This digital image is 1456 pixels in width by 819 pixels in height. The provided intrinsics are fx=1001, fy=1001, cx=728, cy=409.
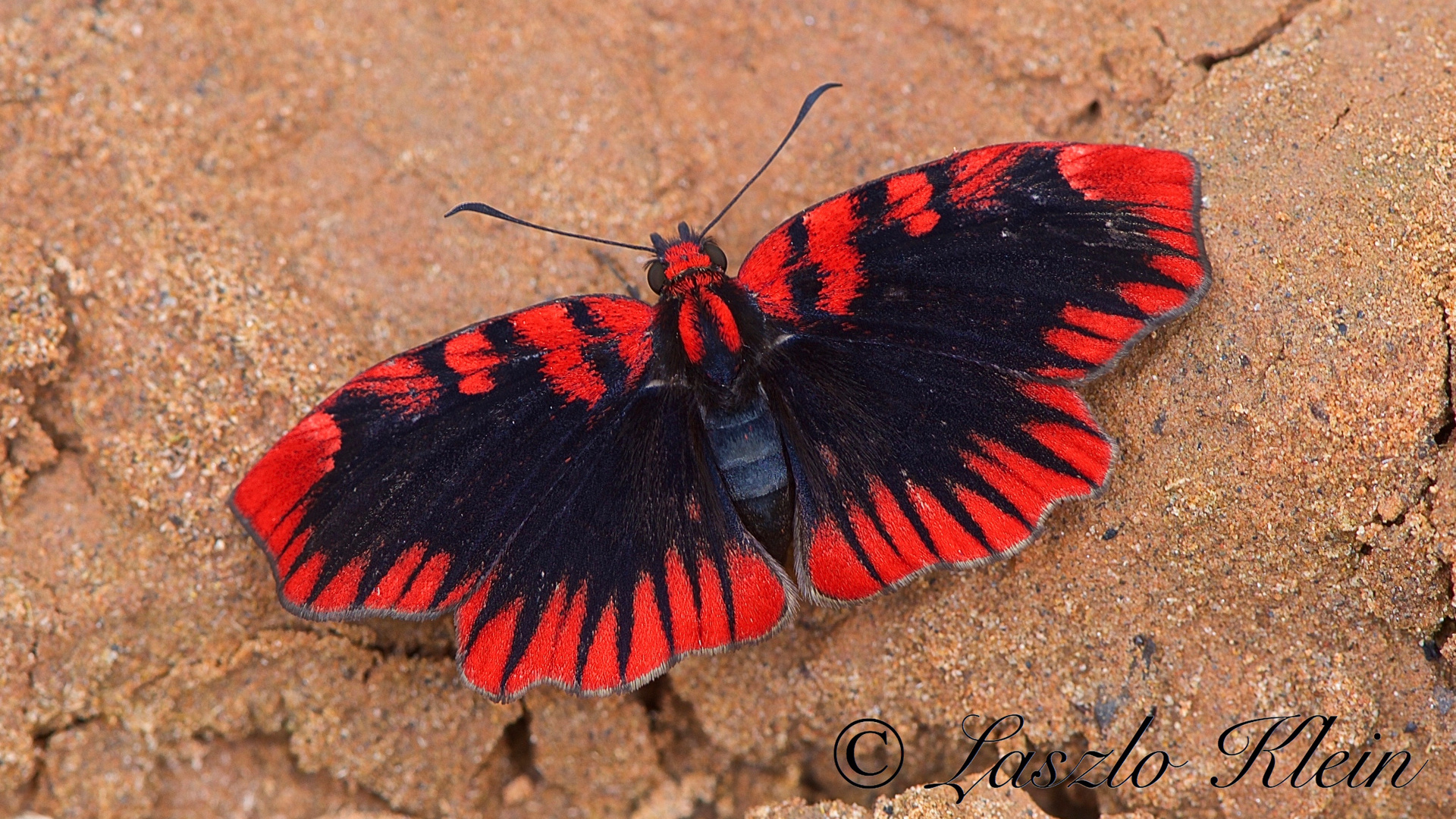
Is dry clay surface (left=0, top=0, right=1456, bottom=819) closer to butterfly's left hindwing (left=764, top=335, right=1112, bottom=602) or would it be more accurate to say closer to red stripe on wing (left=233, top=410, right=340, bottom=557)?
butterfly's left hindwing (left=764, top=335, right=1112, bottom=602)

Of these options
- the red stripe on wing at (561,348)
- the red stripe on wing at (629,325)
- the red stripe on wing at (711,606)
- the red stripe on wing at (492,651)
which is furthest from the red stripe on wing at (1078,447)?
the red stripe on wing at (492,651)

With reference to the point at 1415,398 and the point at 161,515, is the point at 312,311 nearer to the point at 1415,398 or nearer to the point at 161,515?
the point at 161,515

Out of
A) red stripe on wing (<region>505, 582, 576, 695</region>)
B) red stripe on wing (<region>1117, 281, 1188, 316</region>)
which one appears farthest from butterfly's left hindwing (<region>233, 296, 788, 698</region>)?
red stripe on wing (<region>1117, 281, 1188, 316</region>)

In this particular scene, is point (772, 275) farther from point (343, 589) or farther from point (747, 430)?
point (343, 589)

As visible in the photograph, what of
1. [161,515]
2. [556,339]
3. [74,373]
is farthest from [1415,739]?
[74,373]

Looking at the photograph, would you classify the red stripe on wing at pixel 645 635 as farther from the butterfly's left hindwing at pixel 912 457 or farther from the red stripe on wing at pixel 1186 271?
the red stripe on wing at pixel 1186 271

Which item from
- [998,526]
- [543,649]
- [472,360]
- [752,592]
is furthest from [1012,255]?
[543,649]
